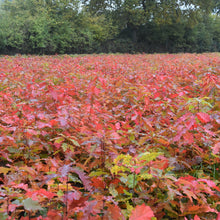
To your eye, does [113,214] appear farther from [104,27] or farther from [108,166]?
[104,27]

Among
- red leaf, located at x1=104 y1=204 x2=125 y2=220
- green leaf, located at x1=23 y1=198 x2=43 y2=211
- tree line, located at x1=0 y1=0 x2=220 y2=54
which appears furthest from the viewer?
tree line, located at x1=0 y1=0 x2=220 y2=54

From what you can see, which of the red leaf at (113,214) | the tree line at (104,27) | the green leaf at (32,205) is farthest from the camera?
the tree line at (104,27)

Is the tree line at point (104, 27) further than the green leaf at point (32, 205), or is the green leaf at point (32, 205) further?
the tree line at point (104, 27)

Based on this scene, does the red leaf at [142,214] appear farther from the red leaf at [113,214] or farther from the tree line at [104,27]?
the tree line at [104,27]

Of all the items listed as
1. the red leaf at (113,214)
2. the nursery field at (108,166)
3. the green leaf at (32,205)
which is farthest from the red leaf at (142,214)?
the green leaf at (32,205)

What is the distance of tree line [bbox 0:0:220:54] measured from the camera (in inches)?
836

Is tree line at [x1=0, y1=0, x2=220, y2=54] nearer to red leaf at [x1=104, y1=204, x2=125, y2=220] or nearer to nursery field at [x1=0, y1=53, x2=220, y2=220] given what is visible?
nursery field at [x1=0, y1=53, x2=220, y2=220]

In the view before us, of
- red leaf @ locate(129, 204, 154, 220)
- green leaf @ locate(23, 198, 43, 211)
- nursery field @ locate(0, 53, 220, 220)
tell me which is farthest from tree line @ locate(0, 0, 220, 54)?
red leaf @ locate(129, 204, 154, 220)

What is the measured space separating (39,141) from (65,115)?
1.15 ft

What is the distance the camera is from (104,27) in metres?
28.2

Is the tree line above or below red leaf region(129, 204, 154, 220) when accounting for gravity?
above

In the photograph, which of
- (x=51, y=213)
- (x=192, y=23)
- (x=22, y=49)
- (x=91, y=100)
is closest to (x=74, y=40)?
(x=22, y=49)

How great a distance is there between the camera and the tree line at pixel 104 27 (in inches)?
836

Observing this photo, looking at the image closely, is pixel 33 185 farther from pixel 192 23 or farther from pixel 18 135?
pixel 192 23
